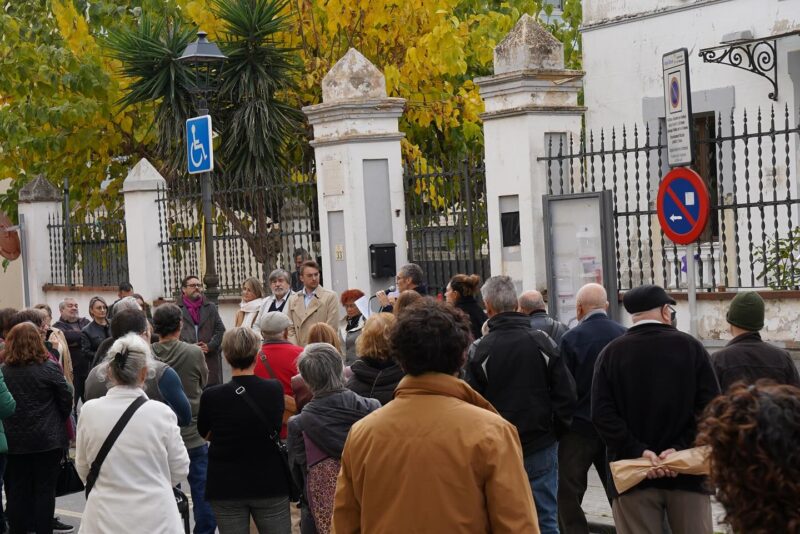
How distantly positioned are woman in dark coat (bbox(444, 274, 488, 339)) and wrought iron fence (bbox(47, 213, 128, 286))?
1052 cm

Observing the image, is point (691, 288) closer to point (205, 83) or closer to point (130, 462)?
point (130, 462)

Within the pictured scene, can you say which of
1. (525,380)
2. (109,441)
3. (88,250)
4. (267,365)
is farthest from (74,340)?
(109,441)

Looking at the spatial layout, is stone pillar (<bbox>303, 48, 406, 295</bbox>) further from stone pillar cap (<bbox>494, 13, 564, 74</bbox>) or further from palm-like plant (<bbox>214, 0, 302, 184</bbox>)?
palm-like plant (<bbox>214, 0, 302, 184</bbox>)

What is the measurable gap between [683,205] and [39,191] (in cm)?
1446

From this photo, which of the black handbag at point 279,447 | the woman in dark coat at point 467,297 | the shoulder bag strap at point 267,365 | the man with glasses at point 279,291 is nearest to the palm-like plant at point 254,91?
the man with glasses at point 279,291

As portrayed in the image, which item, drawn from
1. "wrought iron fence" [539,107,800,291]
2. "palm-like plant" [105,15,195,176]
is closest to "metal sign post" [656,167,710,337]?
"wrought iron fence" [539,107,800,291]

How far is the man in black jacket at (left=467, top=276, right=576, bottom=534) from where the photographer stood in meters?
7.69

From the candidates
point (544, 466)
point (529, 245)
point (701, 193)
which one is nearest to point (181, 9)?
point (529, 245)

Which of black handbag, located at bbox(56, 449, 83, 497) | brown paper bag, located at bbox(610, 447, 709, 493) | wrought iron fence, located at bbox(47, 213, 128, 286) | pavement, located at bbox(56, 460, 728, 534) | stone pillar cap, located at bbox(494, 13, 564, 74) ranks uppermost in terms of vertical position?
stone pillar cap, located at bbox(494, 13, 564, 74)

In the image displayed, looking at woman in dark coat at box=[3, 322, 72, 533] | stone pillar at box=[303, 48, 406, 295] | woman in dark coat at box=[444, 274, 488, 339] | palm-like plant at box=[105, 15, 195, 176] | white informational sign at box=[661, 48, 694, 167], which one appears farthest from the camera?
palm-like plant at box=[105, 15, 195, 176]

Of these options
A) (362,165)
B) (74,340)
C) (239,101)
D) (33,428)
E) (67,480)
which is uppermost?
(239,101)

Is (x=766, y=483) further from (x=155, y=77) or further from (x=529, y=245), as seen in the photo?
(x=155, y=77)

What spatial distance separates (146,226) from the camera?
19.0 m

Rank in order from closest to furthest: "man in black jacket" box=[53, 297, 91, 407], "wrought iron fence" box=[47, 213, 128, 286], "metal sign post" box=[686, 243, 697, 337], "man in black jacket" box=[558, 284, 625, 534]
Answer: "man in black jacket" box=[558, 284, 625, 534] → "metal sign post" box=[686, 243, 697, 337] → "man in black jacket" box=[53, 297, 91, 407] → "wrought iron fence" box=[47, 213, 128, 286]
